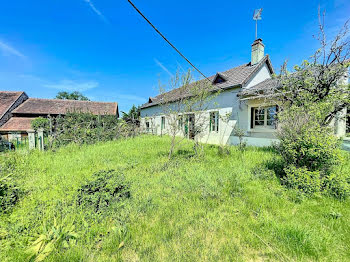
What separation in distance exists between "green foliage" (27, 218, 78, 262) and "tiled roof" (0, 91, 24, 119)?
25599mm

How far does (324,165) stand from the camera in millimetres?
3203

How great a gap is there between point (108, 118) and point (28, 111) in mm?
17117

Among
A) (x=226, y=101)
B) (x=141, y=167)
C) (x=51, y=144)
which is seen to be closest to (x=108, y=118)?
(x=51, y=144)

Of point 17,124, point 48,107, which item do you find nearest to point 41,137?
point 17,124

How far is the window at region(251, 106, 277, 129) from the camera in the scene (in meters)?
7.79

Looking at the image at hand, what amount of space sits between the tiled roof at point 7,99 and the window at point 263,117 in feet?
92.5

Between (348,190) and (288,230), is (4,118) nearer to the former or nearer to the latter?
(288,230)

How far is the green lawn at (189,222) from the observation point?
1709 mm

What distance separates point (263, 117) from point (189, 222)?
823cm

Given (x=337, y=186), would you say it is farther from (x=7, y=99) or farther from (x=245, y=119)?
(x=7, y=99)

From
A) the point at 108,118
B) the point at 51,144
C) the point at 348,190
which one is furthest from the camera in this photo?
the point at 108,118

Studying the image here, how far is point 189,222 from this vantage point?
224cm

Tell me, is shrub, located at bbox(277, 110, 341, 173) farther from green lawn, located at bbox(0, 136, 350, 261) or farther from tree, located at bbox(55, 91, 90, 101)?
tree, located at bbox(55, 91, 90, 101)

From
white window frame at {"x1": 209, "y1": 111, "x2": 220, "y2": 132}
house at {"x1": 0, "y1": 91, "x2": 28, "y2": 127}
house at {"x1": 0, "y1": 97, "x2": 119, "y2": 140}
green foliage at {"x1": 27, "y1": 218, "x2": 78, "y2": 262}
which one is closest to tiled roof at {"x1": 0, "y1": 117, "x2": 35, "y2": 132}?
house at {"x1": 0, "y1": 97, "x2": 119, "y2": 140}
